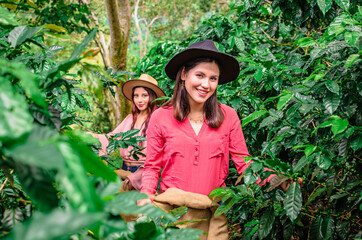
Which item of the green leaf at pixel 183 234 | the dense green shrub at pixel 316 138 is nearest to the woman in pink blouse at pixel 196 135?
the dense green shrub at pixel 316 138

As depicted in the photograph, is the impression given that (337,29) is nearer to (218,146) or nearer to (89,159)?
(218,146)

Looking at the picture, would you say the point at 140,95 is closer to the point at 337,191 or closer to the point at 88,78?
the point at 337,191

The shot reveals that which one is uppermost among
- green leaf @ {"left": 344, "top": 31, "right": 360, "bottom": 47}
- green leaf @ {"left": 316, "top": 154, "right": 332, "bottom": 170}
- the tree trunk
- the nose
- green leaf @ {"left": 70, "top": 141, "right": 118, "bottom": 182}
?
the tree trunk

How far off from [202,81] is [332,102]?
0.86 meters

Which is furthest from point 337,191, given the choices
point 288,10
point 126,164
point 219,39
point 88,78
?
point 126,164

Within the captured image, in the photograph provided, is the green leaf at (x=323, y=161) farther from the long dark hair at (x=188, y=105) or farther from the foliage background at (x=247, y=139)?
the long dark hair at (x=188, y=105)

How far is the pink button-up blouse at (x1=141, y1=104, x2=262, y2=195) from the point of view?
2.07 m

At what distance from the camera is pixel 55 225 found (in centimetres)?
40

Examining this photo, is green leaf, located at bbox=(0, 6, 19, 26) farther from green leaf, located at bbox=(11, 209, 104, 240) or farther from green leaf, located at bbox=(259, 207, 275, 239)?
green leaf, located at bbox=(259, 207, 275, 239)

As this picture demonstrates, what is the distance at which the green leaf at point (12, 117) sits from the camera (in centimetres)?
45

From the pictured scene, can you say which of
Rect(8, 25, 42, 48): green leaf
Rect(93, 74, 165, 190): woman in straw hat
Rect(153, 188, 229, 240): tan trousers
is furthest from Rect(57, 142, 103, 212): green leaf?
Rect(93, 74, 165, 190): woman in straw hat

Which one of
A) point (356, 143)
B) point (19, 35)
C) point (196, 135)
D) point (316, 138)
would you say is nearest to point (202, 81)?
point (196, 135)

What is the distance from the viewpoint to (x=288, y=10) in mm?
2350

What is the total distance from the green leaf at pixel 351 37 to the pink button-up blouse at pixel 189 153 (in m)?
0.95
